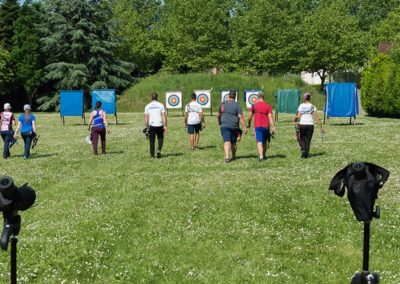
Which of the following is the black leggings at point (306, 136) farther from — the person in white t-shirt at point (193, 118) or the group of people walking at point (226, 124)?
the person in white t-shirt at point (193, 118)

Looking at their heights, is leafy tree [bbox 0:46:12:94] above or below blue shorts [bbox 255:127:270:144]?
above

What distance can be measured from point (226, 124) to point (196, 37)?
51.5 meters

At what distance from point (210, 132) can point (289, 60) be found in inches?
1594

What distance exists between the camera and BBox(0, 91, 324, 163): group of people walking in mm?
15555

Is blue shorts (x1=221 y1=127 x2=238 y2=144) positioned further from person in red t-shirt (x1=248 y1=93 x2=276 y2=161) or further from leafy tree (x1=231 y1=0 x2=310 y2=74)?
leafy tree (x1=231 y1=0 x2=310 y2=74)

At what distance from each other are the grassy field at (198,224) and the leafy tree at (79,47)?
133 feet

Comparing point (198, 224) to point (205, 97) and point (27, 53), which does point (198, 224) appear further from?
point (27, 53)

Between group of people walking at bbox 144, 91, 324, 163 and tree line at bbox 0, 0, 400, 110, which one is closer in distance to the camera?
group of people walking at bbox 144, 91, 324, 163

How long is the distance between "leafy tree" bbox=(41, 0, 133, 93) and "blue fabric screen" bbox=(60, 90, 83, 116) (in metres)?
17.9

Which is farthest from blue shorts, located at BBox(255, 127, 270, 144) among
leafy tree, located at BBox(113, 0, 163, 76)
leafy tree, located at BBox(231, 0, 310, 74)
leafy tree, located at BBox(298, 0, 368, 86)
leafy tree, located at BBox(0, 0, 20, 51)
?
leafy tree, located at BBox(113, 0, 163, 76)

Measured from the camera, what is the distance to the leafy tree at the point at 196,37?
6469 centimetres

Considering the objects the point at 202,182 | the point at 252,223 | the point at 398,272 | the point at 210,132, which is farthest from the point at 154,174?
the point at 210,132

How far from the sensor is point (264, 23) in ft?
212

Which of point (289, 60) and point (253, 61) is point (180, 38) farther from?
point (289, 60)
